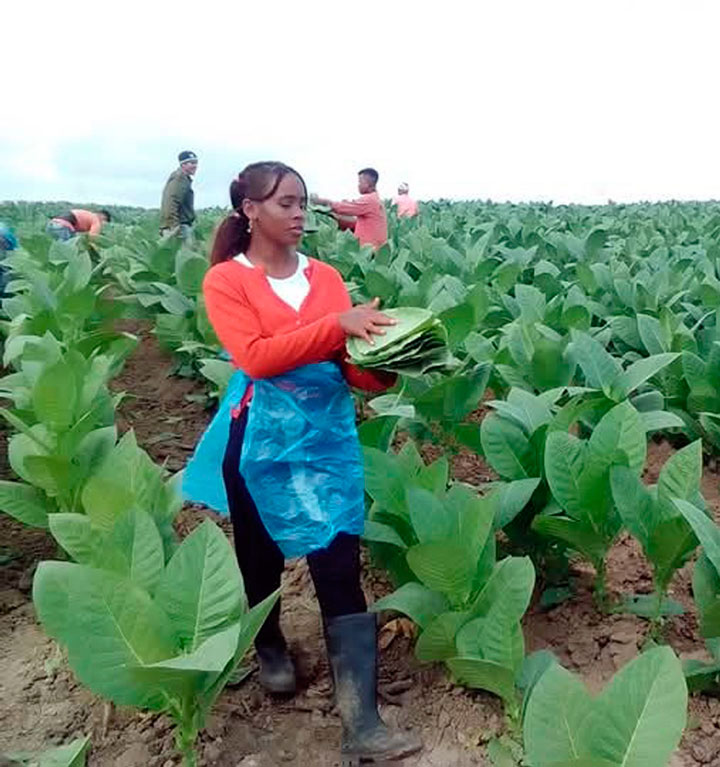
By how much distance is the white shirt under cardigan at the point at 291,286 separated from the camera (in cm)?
240

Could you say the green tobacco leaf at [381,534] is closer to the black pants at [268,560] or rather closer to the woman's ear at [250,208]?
the black pants at [268,560]

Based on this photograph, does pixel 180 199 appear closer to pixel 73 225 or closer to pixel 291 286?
pixel 73 225

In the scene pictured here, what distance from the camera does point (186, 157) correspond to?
10.4m

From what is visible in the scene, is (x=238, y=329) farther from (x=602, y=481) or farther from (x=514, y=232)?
(x=514, y=232)

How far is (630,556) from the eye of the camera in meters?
3.11

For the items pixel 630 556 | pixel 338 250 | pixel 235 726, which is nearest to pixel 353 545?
pixel 235 726

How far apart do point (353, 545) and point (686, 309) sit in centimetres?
351

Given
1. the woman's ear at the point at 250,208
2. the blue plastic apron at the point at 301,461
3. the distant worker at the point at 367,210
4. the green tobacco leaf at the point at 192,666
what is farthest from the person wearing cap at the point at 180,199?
the green tobacco leaf at the point at 192,666

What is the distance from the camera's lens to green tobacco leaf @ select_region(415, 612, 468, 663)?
7.21 ft

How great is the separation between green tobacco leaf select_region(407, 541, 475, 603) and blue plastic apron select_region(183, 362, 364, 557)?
23 centimetres

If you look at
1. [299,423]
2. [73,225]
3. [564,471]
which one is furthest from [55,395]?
[73,225]

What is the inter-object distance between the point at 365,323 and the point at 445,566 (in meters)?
0.59

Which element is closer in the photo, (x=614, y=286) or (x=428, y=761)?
(x=428, y=761)

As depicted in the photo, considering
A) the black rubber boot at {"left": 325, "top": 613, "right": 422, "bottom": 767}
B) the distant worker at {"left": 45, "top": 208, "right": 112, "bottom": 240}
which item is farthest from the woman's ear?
the distant worker at {"left": 45, "top": 208, "right": 112, "bottom": 240}
